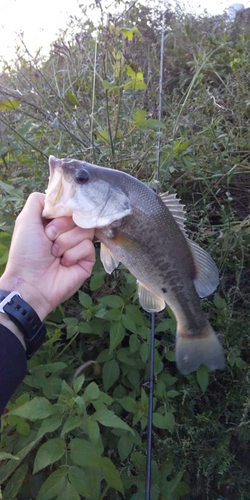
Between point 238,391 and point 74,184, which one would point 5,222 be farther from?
point 238,391

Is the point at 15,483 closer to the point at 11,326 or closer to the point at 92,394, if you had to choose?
the point at 92,394

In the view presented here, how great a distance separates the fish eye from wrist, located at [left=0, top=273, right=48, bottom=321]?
1.58 feet

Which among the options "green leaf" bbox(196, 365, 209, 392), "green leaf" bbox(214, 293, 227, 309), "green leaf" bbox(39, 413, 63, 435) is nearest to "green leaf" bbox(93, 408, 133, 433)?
"green leaf" bbox(39, 413, 63, 435)

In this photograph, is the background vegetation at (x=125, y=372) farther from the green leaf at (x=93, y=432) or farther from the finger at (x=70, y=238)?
the finger at (x=70, y=238)

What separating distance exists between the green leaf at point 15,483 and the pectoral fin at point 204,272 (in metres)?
1.05

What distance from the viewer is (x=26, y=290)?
161 cm

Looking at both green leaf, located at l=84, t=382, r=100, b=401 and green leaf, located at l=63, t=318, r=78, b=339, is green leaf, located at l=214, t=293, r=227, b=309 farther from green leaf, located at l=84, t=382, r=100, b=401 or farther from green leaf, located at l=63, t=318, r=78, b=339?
green leaf, located at l=84, t=382, r=100, b=401

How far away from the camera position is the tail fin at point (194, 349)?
5.93 ft

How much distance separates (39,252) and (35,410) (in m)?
0.61

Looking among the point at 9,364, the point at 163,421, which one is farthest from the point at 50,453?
the point at 163,421

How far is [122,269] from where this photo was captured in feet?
7.19

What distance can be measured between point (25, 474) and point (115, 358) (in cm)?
68

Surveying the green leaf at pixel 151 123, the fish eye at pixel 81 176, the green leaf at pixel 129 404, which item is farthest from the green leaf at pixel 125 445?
the green leaf at pixel 151 123

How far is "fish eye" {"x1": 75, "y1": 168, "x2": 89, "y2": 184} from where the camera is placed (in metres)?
1.47
